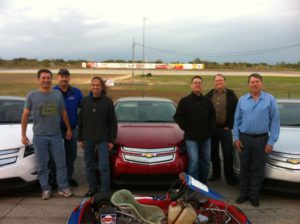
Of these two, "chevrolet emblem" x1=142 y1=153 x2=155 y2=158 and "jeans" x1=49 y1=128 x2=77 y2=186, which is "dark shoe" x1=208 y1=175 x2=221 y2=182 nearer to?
"chevrolet emblem" x1=142 y1=153 x2=155 y2=158

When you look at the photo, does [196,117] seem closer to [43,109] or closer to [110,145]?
[110,145]

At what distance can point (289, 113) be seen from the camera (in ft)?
23.1

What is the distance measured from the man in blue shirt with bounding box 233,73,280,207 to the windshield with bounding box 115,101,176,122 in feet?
5.89

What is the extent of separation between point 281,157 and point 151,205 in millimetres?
2237

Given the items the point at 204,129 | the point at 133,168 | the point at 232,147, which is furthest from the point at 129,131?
the point at 232,147

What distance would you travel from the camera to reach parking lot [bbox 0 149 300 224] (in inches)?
187

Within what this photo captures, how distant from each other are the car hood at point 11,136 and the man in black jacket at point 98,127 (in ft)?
3.19

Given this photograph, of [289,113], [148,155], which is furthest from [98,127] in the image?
[289,113]

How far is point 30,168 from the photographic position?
17.9 feet

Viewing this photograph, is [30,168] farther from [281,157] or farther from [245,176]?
[281,157]

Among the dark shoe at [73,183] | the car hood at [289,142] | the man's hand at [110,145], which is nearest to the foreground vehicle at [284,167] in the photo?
the car hood at [289,142]

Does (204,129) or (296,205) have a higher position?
(204,129)

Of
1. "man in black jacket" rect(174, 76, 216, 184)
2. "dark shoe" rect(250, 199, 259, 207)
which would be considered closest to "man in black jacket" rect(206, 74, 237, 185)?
"man in black jacket" rect(174, 76, 216, 184)

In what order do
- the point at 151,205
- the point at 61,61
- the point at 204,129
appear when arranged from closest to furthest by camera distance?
the point at 151,205 → the point at 204,129 → the point at 61,61
